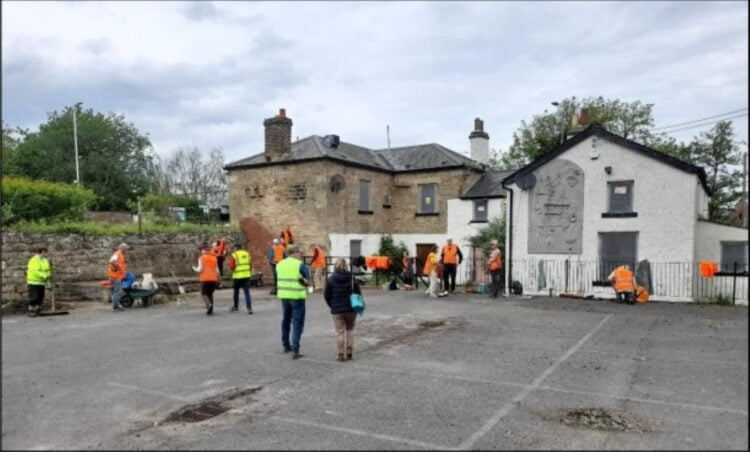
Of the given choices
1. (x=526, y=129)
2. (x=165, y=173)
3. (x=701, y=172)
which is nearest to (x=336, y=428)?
(x=701, y=172)

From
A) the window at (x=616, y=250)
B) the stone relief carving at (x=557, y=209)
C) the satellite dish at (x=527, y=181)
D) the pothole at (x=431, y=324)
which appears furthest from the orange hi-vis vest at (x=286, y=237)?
the window at (x=616, y=250)

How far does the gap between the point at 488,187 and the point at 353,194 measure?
6.48 metres

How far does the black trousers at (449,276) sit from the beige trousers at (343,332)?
9894mm

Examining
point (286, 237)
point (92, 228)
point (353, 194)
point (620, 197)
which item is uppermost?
point (353, 194)

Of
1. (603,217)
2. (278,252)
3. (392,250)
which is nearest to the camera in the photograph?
(603,217)

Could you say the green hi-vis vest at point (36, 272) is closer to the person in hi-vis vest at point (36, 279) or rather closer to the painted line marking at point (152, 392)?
the person in hi-vis vest at point (36, 279)

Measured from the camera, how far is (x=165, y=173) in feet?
163

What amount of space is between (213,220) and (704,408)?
2818cm

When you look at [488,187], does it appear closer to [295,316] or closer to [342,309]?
[342,309]

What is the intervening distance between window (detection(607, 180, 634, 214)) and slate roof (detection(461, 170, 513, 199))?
6774 millimetres

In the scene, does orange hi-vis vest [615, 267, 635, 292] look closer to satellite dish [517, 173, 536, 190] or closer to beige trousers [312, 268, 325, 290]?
satellite dish [517, 173, 536, 190]

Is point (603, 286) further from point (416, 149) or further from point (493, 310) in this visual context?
point (416, 149)

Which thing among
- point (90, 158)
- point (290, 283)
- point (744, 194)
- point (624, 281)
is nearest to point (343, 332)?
point (290, 283)

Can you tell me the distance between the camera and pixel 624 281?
50.3 feet
